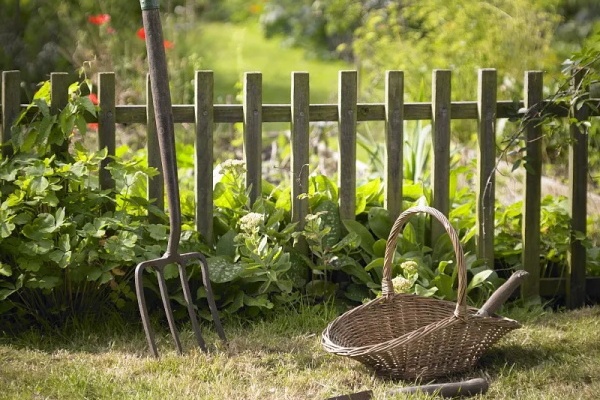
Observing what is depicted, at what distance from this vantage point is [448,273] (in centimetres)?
447

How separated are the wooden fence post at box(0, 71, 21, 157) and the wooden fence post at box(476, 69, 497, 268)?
222 centimetres

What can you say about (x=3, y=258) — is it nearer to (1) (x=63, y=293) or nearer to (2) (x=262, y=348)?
(1) (x=63, y=293)

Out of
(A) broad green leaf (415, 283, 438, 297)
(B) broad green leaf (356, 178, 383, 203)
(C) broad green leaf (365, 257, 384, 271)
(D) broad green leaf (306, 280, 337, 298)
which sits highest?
(B) broad green leaf (356, 178, 383, 203)

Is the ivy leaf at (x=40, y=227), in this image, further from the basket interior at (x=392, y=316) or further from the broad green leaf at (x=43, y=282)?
the basket interior at (x=392, y=316)

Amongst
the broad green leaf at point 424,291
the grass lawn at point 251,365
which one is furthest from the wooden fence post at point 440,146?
the grass lawn at point 251,365

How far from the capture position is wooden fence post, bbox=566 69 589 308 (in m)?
4.49

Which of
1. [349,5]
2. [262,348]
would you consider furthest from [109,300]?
[349,5]

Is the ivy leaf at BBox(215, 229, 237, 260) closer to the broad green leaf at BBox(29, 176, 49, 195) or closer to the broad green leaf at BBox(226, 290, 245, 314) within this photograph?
the broad green leaf at BBox(226, 290, 245, 314)

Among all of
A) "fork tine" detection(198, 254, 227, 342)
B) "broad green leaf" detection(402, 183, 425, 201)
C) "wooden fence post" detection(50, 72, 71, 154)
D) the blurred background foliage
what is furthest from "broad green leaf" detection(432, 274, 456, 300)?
the blurred background foliage

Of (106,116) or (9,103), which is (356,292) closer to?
(106,116)

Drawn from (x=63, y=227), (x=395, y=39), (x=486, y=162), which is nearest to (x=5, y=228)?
(x=63, y=227)

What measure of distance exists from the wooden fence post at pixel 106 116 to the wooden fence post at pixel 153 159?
0.53ft

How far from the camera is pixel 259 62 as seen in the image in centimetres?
1253

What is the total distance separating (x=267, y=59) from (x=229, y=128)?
5895 mm
